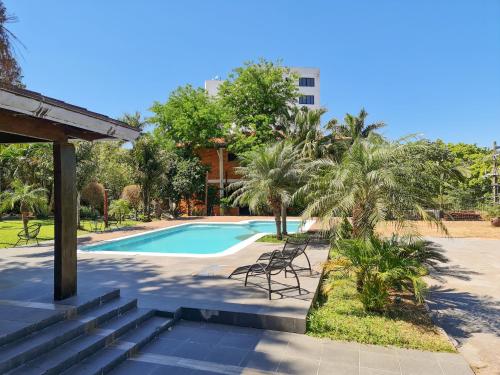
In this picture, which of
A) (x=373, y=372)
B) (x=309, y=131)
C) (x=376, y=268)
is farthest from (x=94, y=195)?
(x=373, y=372)

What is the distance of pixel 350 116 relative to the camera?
25.0 metres

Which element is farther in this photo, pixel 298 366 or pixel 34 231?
pixel 34 231

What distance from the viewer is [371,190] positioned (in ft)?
23.2

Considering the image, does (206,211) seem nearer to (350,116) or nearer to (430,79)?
(350,116)

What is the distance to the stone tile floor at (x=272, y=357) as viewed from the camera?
4348 millimetres

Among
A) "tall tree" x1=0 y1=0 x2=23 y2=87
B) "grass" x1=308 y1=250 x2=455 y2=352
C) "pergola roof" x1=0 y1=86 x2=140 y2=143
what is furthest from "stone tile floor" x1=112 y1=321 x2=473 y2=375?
"tall tree" x1=0 y1=0 x2=23 y2=87

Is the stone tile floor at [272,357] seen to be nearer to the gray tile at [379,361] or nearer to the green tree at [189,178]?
the gray tile at [379,361]

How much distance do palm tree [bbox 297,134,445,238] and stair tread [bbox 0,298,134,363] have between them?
4305 millimetres

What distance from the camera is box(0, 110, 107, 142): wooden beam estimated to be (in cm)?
466

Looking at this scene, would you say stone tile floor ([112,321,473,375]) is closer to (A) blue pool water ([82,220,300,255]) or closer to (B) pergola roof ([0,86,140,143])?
(B) pergola roof ([0,86,140,143])

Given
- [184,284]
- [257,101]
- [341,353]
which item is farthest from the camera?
[257,101]

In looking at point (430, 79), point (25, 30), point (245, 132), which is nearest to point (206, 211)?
point (245, 132)

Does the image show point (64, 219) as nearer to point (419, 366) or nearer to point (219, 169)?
point (419, 366)

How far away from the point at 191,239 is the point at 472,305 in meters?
12.4
